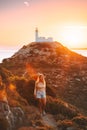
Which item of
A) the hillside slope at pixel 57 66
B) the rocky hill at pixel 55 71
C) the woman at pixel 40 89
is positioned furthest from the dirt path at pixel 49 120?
the hillside slope at pixel 57 66

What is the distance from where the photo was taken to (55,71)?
189 feet

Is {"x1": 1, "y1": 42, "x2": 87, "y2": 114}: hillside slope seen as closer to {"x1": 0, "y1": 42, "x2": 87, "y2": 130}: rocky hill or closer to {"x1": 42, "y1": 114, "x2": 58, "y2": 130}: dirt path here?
{"x1": 0, "y1": 42, "x2": 87, "y2": 130}: rocky hill

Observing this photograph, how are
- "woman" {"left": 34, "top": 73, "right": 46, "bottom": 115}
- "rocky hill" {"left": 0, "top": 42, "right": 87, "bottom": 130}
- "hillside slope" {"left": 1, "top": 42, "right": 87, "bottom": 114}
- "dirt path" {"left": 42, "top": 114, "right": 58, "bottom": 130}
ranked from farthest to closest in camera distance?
"hillside slope" {"left": 1, "top": 42, "right": 87, "bottom": 114}, "rocky hill" {"left": 0, "top": 42, "right": 87, "bottom": 130}, "woman" {"left": 34, "top": 73, "right": 46, "bottom": 115}, "dirt path" {"left": 42, "top": 114, "right": 58, "bottom": 130}

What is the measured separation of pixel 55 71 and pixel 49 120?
Answer: 37.0 meters

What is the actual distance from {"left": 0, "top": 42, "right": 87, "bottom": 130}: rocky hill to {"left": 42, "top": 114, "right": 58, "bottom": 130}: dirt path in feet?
6.23

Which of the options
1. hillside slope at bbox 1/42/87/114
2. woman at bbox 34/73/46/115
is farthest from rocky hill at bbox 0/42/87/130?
woman at bbox 34/73/46/115

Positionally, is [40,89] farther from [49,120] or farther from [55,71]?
[55,71]

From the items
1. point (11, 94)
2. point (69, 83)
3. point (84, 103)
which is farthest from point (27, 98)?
point (69, 83)

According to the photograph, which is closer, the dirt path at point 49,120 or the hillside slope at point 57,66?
the dirt path at point 49,120

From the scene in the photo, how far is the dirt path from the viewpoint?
20155mm

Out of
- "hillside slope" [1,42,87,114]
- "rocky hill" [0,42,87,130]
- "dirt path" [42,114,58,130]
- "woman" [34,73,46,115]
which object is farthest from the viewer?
"hillside slope" [1,42,87,114]

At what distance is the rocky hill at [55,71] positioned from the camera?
2494 cm

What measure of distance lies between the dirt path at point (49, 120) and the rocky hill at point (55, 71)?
1899mm

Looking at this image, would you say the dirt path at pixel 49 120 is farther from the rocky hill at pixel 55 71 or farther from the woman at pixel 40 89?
the rocky hill at pixel 55 71
